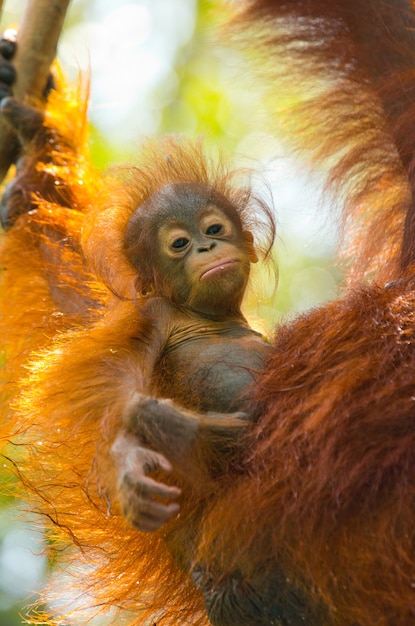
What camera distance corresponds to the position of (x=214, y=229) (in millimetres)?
3066

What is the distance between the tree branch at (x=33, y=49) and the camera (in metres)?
3.81

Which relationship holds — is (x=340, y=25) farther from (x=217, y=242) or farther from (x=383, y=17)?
(x=217, y=242)

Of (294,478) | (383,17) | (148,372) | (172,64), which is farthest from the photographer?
(172,64)

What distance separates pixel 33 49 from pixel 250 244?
130cm

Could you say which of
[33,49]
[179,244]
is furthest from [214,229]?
[33,49]

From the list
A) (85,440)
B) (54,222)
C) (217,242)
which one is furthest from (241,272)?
(54,222)

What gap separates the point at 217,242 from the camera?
3023mm

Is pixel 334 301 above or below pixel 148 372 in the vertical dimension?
above

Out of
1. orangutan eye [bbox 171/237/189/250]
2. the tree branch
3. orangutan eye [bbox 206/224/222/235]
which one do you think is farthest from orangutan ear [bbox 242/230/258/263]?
the tree branch

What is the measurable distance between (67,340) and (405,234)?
1149mm

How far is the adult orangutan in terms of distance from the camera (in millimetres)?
2502

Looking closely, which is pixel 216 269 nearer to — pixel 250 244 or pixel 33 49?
pixel 250 244

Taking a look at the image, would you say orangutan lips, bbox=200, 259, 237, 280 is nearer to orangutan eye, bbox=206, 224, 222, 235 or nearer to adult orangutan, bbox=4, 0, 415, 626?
adult orangutan, bbox=4, 0, 415, 626

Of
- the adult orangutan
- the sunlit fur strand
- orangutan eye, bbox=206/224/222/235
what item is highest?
the sunlit fur strand
